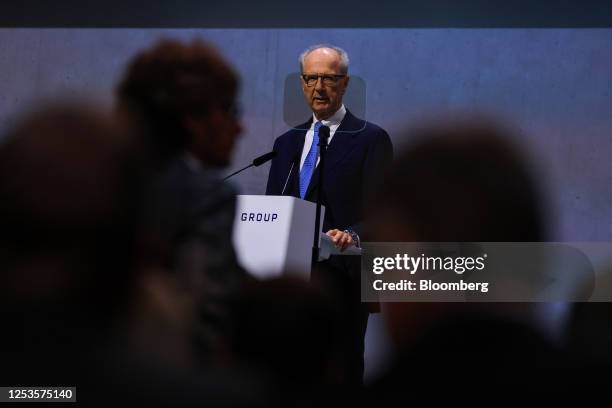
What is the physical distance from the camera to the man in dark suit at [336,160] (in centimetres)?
264

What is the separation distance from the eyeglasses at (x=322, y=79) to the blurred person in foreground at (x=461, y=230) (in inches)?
78.7

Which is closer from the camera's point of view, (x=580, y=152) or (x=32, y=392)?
(x=32, y=392)

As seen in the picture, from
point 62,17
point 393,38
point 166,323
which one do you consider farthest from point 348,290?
point 62,17

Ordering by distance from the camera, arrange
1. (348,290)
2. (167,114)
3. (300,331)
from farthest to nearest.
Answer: (348,290) → (167,114) → (300,331)

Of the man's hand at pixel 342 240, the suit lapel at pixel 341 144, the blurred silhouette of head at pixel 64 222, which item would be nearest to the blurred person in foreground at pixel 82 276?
the blurred silhouette of head at pixel 64 222

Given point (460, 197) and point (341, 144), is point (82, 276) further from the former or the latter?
point (341, 144)

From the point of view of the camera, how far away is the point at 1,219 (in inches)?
34.4

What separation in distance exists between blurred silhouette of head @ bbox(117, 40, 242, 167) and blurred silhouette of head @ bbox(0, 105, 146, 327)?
1.17 feet

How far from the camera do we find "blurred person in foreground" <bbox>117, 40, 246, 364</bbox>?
3.66 ft

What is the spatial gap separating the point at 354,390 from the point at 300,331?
0.09 metres

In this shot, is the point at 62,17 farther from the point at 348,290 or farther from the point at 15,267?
the point at 15,267

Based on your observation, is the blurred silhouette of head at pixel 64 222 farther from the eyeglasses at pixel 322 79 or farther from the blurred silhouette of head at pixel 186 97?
the eyeglasses at pixel 322 79

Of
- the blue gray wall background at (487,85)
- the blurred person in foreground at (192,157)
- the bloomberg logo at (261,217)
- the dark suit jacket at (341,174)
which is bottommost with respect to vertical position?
the blurred person in foreground at (192,157)

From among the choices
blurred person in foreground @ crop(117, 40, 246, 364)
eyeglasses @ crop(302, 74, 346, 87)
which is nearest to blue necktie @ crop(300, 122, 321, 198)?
eyeglasses @ crop(302, 74, 346, 87)
